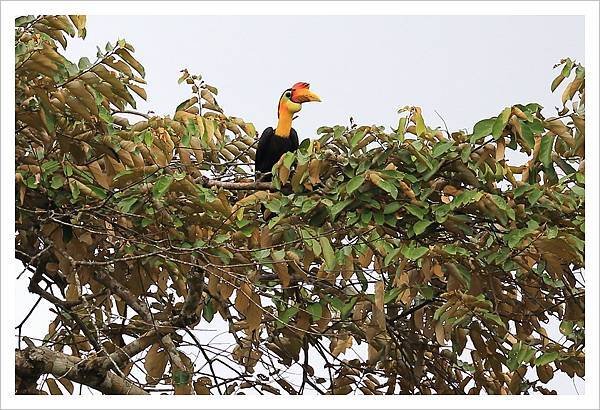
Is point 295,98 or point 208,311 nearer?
point 208,311

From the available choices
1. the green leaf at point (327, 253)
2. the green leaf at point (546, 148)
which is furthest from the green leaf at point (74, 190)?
the green leaf at point (546, 148)

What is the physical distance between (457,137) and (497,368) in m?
0.66

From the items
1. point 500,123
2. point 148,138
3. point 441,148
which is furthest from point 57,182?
point 500,123

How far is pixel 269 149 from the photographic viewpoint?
322 cm

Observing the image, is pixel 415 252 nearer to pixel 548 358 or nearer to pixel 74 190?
pixel 548 358

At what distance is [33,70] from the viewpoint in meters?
2.05

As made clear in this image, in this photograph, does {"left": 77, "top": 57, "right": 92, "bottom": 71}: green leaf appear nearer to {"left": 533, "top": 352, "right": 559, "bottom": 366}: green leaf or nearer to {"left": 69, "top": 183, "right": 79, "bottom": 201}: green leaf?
{"left": 69, "top": 183, "right": 79, "bottom": 201}: green leaf

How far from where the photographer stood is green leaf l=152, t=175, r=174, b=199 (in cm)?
209

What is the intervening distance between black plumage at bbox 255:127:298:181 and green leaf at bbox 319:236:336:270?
1047mm

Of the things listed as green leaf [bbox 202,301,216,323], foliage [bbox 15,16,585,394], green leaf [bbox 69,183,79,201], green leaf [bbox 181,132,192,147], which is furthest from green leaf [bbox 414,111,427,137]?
green leaf [bbox 69,183,79,201]

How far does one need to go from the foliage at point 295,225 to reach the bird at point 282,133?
623 millimetres

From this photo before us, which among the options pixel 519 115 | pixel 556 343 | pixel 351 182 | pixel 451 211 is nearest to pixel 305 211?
pixel 351 182

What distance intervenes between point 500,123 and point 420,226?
28 cm

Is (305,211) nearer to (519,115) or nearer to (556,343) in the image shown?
(519,115)
